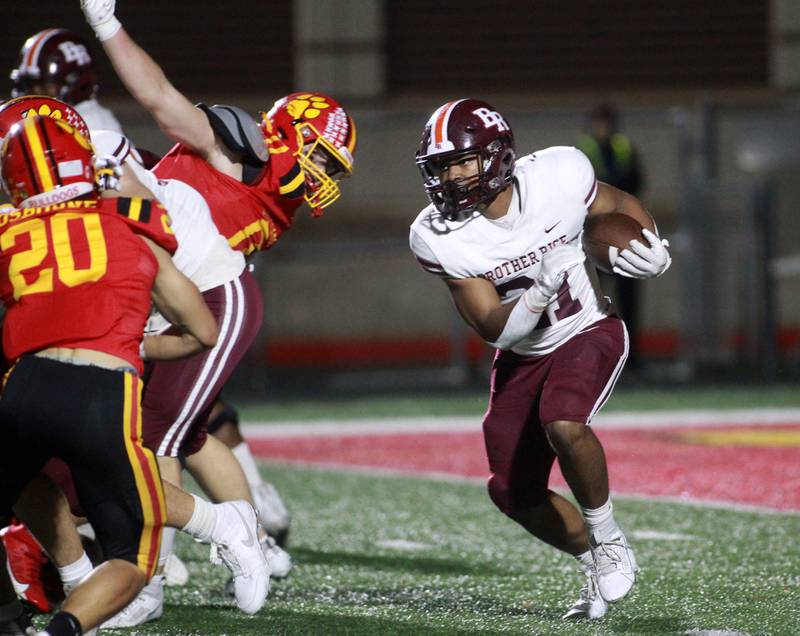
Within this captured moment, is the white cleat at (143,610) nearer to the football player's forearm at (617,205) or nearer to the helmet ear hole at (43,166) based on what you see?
the helmet ear hole at (43,166)

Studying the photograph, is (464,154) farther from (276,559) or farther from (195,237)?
(276,559)

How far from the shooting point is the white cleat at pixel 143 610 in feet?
13.2

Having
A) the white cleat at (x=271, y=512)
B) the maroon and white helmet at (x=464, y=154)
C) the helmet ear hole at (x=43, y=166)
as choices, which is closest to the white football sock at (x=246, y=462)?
the white cleat at (x=271, y=512)

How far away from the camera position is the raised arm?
384cm

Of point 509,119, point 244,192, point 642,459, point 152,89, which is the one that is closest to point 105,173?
point 152,89

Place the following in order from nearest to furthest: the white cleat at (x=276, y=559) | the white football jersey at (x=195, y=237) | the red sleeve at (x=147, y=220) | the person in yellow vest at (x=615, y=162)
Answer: the red sleeve at (x=147, y=220), the white football jersey at (x=195, y=237), the white cleat at (x=276, y=559), the person in yellow vest at (x=615, y=162)

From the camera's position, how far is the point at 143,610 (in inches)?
159

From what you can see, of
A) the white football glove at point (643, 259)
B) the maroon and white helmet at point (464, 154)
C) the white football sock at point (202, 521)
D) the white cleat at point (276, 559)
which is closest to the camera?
the white football sock at point (202, 521)

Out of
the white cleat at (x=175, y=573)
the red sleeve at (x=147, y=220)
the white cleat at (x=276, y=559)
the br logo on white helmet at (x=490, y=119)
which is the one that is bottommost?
the white cleat at (x=175, y=573)

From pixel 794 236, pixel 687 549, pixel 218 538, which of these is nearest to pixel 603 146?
pixel 794 236

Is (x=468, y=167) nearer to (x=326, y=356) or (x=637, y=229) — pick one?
(x=637, y=229)

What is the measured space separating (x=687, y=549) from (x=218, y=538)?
2.00 metres

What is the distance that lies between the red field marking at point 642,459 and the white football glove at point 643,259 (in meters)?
2.18

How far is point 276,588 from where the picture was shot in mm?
4582
